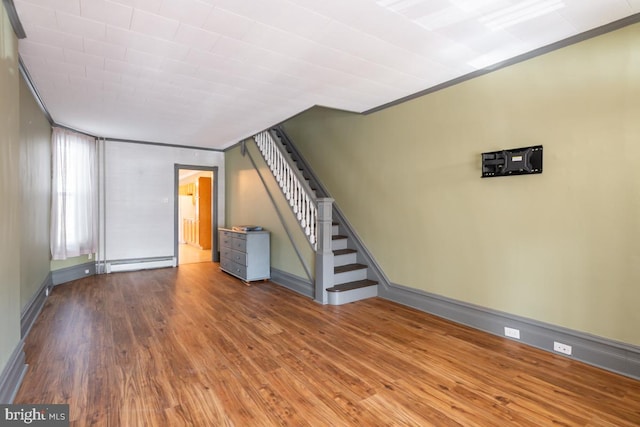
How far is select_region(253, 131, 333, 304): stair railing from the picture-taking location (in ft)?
14.7

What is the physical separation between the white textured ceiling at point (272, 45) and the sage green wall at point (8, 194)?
0.31 metres

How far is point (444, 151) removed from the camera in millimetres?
3740

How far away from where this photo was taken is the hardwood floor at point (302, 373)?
2.08 m

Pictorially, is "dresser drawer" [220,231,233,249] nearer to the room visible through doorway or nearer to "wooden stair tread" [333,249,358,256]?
the room visible through doorway

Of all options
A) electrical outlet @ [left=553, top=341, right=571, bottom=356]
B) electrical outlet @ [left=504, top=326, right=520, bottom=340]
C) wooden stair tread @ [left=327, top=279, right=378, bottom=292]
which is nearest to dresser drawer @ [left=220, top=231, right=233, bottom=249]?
wooden stair tread @ [left=327, top=279, right=378, bottom=292]

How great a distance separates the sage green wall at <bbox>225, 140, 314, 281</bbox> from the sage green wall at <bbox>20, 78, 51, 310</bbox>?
10.4 ft

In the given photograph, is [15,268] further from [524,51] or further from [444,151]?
[524,51]

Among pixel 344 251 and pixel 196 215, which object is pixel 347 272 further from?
pixel 196 215

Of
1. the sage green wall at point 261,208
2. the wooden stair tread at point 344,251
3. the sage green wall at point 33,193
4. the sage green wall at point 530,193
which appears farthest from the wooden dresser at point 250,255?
the sage green wall at point 33,193

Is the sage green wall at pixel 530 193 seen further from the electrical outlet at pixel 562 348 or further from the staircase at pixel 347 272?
the staircase at pixel 347 272

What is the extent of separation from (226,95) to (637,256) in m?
4.17

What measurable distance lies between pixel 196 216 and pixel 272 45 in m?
8.66

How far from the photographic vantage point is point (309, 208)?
4.85 m

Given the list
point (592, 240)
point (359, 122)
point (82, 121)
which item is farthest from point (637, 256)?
point (82, 121)
